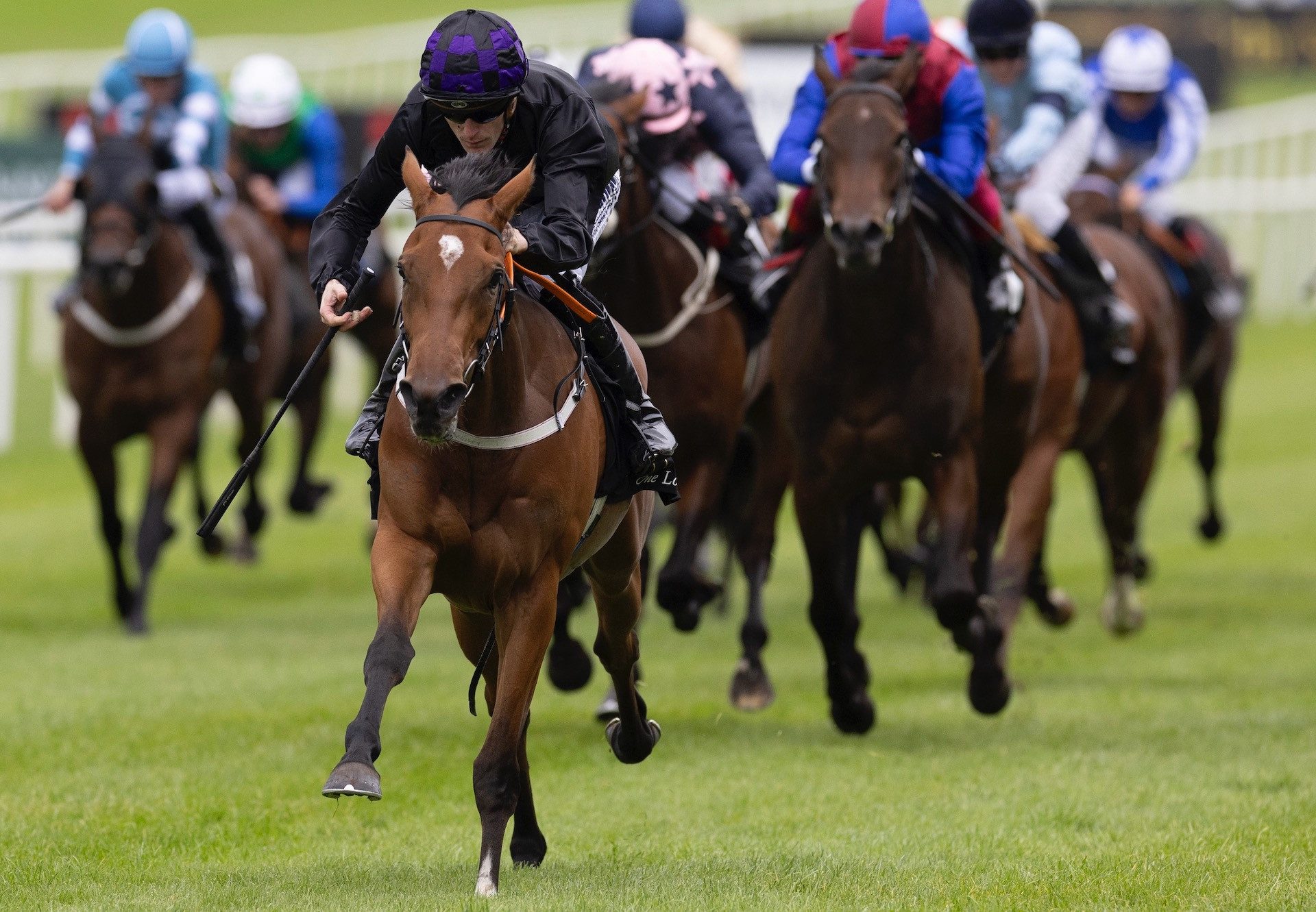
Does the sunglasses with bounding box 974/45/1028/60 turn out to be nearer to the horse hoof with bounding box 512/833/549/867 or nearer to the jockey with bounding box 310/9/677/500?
the jockey with bounding box 310/9/677/500

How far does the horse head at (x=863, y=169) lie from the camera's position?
6.89 m

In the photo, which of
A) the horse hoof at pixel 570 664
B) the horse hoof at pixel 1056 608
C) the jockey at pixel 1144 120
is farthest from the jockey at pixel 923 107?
the jockey at pixel 1144 120

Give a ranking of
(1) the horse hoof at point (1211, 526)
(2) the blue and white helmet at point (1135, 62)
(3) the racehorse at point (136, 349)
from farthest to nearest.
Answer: (1) the horse hoof at point (1211, 526), (2) the blue and white helmet at point (1135, 62), (3) the racehorse at point (136, 349)

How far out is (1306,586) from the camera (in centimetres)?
1320

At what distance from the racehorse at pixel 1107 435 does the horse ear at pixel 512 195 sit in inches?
169

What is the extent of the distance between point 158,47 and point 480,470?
698cm

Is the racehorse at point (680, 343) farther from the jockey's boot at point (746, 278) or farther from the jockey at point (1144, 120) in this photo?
the jockey at point (1144, 120)

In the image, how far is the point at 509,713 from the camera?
5363 mm

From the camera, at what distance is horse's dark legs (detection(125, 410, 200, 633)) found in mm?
11109

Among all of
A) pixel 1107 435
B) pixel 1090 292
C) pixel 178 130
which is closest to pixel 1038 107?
pixel 1090 292

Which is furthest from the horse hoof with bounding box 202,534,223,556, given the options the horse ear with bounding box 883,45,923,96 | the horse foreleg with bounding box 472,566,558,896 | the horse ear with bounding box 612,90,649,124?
the horse foreleg with bounding box 472,566,558,896

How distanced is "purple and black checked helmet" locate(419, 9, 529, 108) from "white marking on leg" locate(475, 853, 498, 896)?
185cm

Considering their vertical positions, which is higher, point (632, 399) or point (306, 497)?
point (632, 399)

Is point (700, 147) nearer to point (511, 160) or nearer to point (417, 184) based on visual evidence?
point (511, 160)
